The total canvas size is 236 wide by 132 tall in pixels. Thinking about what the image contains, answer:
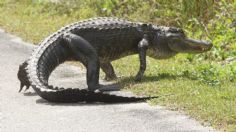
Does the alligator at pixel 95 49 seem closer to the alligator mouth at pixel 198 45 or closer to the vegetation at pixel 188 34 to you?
the alligator mouth at pixel 198 45

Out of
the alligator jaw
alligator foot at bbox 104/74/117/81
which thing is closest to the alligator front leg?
alligator foot at bbox 104/74/117/81

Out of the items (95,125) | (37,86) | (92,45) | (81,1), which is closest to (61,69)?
(92,45)

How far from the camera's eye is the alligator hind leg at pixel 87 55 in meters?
7.70

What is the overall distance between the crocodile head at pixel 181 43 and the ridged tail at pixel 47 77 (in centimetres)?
151

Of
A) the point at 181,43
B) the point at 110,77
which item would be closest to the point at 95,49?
the point at 110,77

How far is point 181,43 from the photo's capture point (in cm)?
871

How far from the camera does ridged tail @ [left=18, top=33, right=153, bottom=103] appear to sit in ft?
22.8

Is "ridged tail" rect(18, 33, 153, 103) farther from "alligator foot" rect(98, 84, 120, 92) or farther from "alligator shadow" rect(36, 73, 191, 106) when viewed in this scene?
"alligator foot" rect(98, 84, 120, 92)

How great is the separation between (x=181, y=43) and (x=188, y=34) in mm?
2317

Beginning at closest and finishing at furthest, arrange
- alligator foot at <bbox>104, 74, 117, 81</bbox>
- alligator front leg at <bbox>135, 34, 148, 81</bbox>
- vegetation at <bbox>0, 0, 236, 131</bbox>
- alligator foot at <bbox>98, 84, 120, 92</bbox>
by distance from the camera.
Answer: vegetation at <bbox>0, 0, 236, 131</bbox> < alligator foot at <bbox>98, 84, 120, 92</bbox> < alligator front leg at <bbox>135, 34, 148, 81</bbox> < alligator foot at <bbox>104, 74, 117, 81</bbox>

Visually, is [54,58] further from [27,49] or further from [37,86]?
[27,49]

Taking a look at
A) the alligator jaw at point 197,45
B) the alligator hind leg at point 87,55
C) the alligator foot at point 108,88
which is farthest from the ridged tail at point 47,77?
the alligator jaw at point 197,45

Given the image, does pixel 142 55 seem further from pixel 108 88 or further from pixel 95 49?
pixel 108 88

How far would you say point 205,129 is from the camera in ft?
19.4
